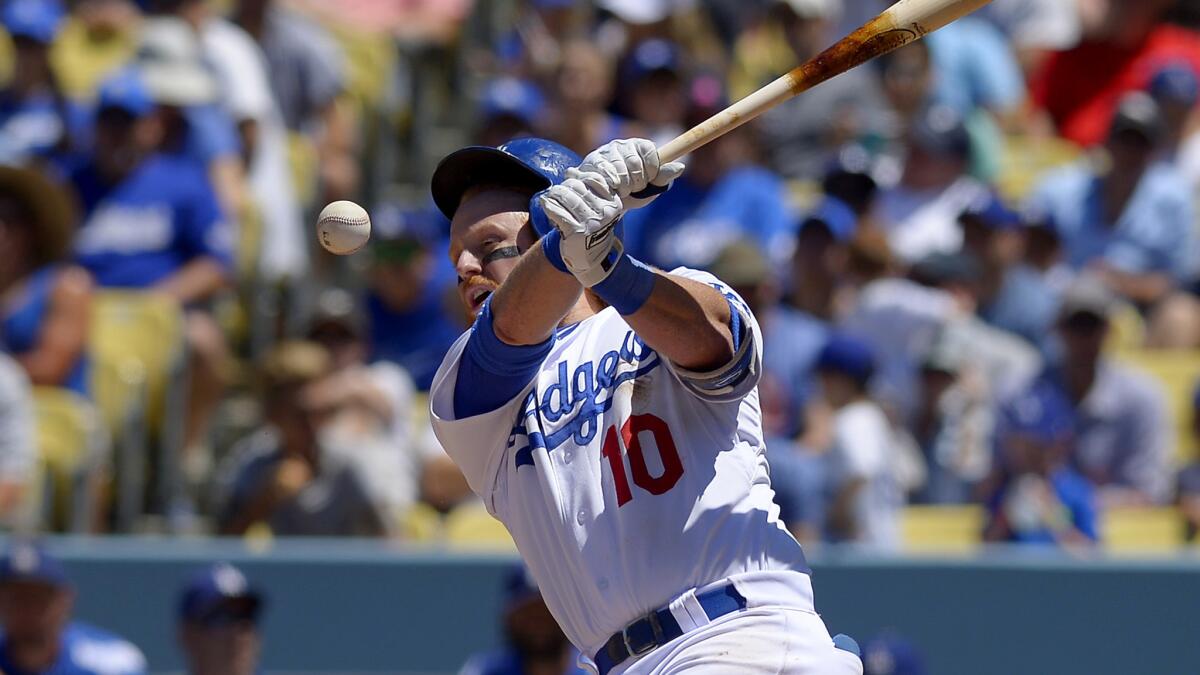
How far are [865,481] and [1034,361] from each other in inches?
45.0

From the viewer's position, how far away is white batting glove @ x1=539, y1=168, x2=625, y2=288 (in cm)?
334

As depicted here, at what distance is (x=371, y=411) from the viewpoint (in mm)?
7641

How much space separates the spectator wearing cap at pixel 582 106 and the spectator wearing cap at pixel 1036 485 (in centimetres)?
250

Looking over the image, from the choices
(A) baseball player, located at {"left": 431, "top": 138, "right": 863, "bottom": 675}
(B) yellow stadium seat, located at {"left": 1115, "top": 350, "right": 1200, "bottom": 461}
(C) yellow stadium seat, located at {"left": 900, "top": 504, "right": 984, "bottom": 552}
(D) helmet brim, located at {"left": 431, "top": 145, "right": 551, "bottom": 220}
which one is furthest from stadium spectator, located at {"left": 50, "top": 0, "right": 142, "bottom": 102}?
(A) baseball player, located at {"left": 431, "top": 138, "right": 863, "bottom": 675}

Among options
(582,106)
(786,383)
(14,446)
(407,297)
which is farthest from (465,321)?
(14,446)

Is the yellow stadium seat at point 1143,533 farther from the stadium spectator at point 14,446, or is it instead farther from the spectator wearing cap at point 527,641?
the stadium spectator at point 14,446

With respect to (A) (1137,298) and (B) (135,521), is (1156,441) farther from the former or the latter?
(B) (135,521)

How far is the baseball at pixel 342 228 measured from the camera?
3.72m

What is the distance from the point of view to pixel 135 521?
8008 millimetres

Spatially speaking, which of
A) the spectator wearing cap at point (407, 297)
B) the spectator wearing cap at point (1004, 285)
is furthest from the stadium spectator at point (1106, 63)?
the spectator wearing cap at point (407, 297)

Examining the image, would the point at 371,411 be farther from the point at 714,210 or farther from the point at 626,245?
the point at 714,210

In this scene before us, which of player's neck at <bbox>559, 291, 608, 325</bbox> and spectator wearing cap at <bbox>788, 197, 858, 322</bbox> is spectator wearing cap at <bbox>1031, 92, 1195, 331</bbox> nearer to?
spectator wearing cap at <bbox>788, 197, 858, 322</bbox>

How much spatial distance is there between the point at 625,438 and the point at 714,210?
4980 mm

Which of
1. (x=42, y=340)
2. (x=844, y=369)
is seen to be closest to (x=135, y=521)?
(x=42, y=340)
